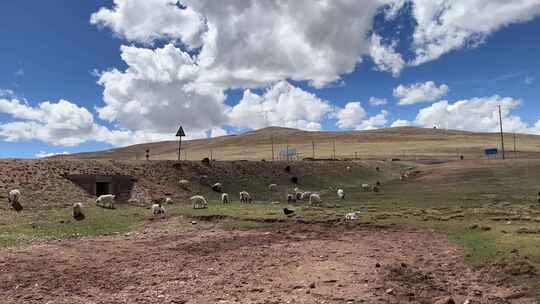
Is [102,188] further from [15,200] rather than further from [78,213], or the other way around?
[78,213]

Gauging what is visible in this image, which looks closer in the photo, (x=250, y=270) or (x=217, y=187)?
(x=250, y=270)

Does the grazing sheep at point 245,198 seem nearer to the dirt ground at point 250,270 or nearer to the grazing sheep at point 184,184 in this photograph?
the grazing sheep at point 184,184

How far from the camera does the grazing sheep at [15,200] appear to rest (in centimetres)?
3076

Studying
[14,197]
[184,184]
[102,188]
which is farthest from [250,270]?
[184,184]

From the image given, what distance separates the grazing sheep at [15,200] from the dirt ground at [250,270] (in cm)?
1001

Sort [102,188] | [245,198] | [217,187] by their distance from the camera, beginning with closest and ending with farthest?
[245,198]
[102,188]
[217,187]

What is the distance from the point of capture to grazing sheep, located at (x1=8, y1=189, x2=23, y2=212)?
101 ft

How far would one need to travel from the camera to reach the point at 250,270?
54.6ft

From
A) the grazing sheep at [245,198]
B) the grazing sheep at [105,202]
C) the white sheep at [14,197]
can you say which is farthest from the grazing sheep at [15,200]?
the grazing sheep at [245,198]

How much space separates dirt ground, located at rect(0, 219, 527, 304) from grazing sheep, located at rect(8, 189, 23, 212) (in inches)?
394

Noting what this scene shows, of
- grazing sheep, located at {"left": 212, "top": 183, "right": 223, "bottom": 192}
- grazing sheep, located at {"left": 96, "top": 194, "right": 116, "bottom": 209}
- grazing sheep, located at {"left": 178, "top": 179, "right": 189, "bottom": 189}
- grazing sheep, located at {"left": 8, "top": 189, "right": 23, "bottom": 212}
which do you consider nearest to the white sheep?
grazing sheep, located at {"left": 8, "top": 189, "right": 23, "bottom": 212}

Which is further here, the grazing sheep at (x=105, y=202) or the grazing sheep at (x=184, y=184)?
the grazing sheep at (x=184, y=184)

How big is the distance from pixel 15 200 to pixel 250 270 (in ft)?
73.3

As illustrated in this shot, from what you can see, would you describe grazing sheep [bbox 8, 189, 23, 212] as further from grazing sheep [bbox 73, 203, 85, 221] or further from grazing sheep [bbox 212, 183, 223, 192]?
grazing sheep [bbox 212, 183, 223, 192]
